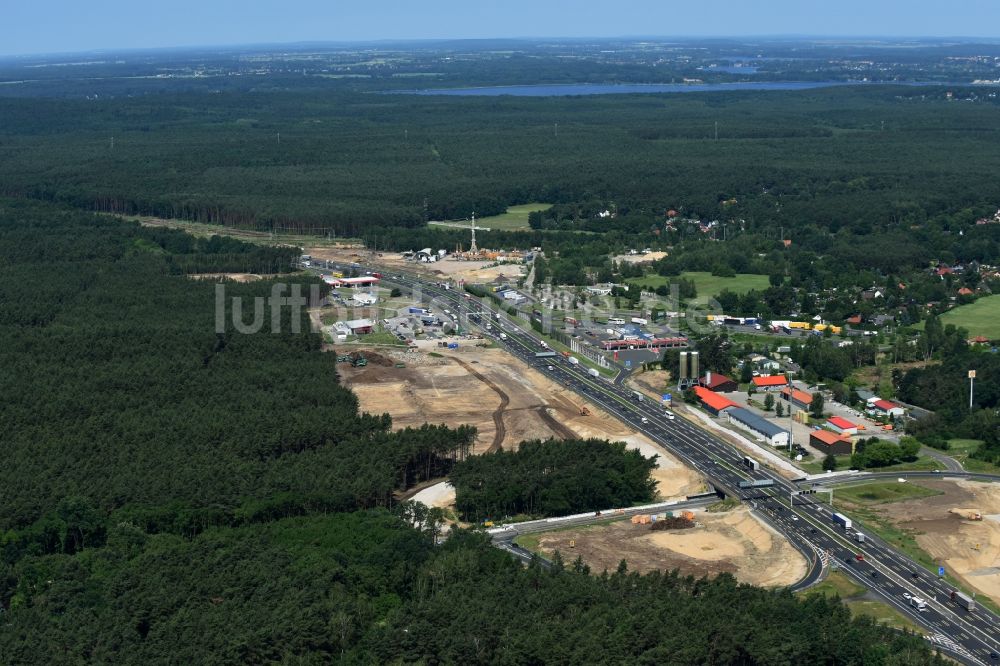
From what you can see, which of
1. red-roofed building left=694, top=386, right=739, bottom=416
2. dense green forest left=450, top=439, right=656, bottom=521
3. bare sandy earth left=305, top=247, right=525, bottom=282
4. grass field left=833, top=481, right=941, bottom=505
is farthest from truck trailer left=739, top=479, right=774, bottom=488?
bare sandy earth left=305, top=247, right=525, bottom=282

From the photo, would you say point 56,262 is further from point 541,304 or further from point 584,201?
point 584,201

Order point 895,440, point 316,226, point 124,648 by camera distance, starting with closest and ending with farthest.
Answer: point 124,648, point 895,440, point 316,226

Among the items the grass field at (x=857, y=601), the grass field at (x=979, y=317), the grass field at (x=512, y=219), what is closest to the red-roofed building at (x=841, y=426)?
the grass field at (x=857, y=601)

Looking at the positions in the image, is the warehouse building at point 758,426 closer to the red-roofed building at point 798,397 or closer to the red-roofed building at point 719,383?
the red-roofed building at point 798,397

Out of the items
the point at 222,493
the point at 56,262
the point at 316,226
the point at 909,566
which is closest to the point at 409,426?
the point at 222,493

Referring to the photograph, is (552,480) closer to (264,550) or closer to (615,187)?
(264,550)
